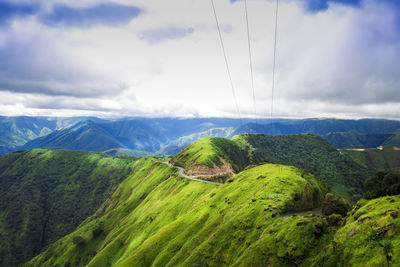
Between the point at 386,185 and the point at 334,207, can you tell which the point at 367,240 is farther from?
the point at 386,185

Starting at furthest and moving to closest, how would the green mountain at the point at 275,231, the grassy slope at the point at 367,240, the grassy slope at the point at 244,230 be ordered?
1. the grassy slope at the point at 244,230
2. the green mountain at the point at 275,231
3. the grassy slope at the point at 367,240

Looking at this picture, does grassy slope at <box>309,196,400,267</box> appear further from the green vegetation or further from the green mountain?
the green vegetation

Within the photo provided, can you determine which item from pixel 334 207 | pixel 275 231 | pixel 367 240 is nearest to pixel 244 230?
pixel 275 231

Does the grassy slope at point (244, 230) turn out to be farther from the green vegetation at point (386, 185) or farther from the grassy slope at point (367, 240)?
the green vegetation at point (386, 185)

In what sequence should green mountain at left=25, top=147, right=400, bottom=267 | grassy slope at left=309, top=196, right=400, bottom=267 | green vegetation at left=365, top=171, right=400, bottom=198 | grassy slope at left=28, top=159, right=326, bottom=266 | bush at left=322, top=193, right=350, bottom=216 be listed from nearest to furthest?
grassy slope at left=309, top=196, right=400, bottom=267 < green mountain at left=25, top=147, right=400, bottom=267 < grassy slope at left=28, top=159, right=326, bottom=266 < bush at left=322, top=193, right=350, bottom=216 < green vegetation at left=365, top=171, right=400, bottom=198

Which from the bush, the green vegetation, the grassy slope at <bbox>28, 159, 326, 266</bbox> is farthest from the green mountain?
the green vegetation

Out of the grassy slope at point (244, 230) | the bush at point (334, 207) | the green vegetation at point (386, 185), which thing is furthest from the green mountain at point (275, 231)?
the green vegetation at point (386, 185)

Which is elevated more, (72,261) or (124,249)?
(124,249)

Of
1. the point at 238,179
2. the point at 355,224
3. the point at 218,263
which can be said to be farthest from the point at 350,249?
the point at 238,179

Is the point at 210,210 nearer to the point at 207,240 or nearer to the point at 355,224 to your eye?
the point at 207,240

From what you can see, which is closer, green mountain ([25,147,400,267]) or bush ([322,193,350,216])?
green mountain ([25,147,400,267])

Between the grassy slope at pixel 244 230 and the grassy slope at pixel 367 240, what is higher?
the grassy slope at pixel 367 240
